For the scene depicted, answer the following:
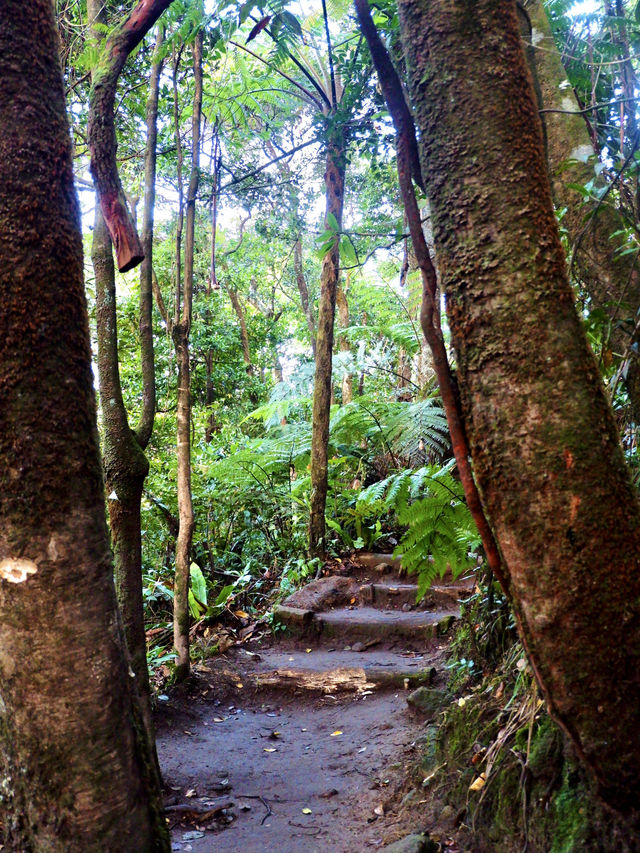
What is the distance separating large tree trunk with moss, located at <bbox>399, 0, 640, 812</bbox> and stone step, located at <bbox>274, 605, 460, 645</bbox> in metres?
4.18

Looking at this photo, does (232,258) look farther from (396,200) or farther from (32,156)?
(32,156)

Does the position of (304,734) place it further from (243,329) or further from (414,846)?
(243,329)

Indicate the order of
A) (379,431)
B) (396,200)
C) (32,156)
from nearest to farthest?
(32,156) < (379,431) < (396,200)

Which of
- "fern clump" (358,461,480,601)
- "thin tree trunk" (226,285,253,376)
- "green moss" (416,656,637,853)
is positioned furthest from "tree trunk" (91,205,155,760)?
"thin tree trunk" (226,285,253,376)

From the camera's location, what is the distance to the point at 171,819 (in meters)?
3.24

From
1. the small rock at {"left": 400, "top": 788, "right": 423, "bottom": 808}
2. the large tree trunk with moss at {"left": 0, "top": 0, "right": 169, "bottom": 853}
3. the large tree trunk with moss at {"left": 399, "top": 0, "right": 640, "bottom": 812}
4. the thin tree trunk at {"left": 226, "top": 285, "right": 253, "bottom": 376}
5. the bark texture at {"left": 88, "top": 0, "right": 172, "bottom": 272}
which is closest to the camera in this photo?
the large tree trunk with moss at {"left": 399, "top": 0, "right": 640, "bottom": 812}

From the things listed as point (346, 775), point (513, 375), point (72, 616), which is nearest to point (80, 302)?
point (72, 616)

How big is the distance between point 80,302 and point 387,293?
830cm

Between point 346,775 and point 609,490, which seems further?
point 346,775

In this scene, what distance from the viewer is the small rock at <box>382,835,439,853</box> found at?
229cm

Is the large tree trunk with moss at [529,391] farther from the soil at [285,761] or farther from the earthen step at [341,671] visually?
the earthen step at [341,671]

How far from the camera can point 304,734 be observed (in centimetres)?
451

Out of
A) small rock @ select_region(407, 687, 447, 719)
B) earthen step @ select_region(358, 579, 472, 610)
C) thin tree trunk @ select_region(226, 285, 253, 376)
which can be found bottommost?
small rock @ select_region(407, 687, 447, 719)

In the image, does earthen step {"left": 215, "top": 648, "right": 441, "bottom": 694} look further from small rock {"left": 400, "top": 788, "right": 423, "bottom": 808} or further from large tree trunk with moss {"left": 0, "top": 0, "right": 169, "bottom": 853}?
large tree trunk with moss {"left": 0, "top": 0, "right": 169, "bottom": 853}
